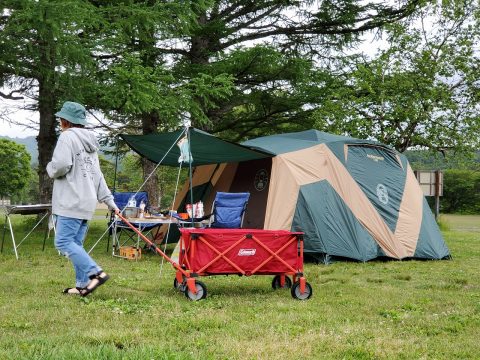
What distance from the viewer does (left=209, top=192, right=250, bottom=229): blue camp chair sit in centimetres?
797

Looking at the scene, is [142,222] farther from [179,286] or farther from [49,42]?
[179,286]

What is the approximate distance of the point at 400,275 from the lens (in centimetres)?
658

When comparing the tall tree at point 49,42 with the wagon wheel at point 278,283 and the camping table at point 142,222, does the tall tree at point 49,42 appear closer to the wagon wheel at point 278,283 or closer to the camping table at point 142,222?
the camping table at point 142,222

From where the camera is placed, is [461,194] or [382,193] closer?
[382,193]

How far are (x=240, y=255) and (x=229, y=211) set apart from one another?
9.78 ft

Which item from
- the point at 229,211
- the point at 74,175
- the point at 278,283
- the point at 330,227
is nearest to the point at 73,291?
the point at 74,175

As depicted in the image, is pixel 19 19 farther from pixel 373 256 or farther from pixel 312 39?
pixel 312 39

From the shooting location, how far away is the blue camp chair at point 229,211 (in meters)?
7.97

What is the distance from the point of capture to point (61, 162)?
4.62 metres

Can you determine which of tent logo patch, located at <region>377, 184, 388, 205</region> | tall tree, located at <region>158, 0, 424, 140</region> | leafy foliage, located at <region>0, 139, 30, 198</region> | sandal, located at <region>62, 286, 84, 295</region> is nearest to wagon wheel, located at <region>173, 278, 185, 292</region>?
sandal, located at <region>62, 286, 84, 295</region>

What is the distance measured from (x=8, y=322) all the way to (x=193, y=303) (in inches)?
55.8

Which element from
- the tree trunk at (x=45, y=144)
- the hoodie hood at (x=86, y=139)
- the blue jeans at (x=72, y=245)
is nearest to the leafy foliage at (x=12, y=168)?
the tree trunk at (x=45, y=144)

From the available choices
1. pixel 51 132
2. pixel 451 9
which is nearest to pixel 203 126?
pixel 51 132

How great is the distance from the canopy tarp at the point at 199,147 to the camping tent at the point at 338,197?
19cm
